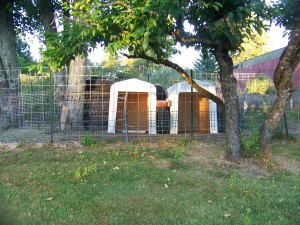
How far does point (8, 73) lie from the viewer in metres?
12.7

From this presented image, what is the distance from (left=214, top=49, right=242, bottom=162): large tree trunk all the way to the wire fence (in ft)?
9.21

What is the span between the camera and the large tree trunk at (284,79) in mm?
7496

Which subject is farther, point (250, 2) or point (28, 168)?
point (28, 168)

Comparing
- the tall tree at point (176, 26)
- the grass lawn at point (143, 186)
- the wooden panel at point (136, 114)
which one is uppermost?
the tall tree at point (176, 26)

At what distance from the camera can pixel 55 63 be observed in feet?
23.7

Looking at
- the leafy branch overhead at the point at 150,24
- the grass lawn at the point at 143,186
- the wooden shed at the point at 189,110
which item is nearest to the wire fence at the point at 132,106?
the wooden shed at the point at 189,110

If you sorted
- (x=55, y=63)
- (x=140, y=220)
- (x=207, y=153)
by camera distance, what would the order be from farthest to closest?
1. (x=207, y=153)
2. (x=55, y=63)
3. (x=140, y=220)

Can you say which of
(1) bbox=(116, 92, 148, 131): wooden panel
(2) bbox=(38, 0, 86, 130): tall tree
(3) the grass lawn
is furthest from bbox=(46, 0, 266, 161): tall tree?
(2) bbox=(38, 0, 86, 130): tall tree

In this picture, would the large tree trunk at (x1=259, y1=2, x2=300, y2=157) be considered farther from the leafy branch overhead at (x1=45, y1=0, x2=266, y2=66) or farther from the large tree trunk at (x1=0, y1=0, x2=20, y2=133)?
the large tree trunk at (x1=0, y1=0, x2=20, y2=133)

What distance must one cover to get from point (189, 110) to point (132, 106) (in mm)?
1893

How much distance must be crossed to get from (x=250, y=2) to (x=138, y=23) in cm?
189

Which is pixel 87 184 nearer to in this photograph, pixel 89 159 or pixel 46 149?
pixel 89 159

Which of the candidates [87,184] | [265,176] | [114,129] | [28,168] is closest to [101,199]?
[87,184]

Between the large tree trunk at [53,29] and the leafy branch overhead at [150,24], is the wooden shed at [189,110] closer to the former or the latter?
the large tree trunk at [53,29]
